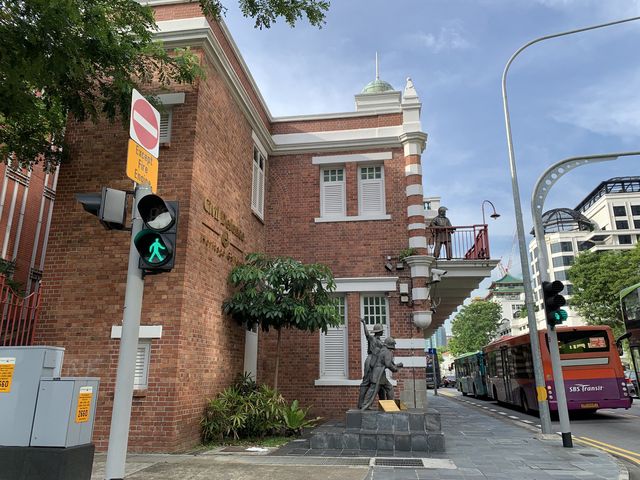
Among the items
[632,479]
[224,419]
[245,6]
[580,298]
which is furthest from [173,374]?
[580,298]

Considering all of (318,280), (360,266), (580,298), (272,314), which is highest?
(580,298)

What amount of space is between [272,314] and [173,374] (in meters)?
2.51

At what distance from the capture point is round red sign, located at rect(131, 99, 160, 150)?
15.0 ft

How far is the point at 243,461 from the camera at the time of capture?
7926mm

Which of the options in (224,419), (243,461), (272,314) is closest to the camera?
(243,461)

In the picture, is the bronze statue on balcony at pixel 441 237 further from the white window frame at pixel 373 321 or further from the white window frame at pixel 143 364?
the white window frame at pixel 143 364

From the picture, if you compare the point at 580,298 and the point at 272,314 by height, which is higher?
the point at 580,298

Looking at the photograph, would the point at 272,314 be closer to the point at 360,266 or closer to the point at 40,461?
the point at 360,266

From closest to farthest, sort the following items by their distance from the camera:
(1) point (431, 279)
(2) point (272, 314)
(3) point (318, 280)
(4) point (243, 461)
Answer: (4) point (243, 461) < (2) point (272, 314) < (3) point (318, 280) < (1) point (431, 279)

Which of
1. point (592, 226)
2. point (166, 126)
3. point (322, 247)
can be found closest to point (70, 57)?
point (166, 126)

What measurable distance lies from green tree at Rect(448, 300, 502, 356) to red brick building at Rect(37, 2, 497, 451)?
49.2 metres

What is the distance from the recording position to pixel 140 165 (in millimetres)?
4605

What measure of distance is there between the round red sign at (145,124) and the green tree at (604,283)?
31447mm

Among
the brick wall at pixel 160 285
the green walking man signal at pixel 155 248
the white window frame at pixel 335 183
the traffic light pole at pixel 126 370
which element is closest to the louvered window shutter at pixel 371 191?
the white window frame at pixel 335 183
